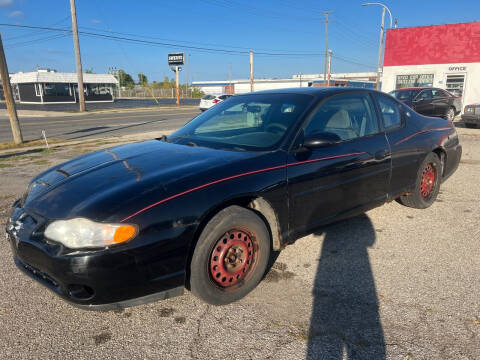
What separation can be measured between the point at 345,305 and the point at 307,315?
12.6 inches

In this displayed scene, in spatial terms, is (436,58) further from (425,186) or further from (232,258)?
(232,258)

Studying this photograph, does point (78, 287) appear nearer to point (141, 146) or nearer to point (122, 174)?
point (122, 174)

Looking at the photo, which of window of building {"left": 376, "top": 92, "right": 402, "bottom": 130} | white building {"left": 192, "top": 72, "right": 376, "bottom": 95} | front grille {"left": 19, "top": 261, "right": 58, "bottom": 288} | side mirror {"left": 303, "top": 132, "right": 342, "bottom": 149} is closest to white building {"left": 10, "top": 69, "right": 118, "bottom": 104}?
white building {"left": 192, "top": 72, "right": 376, "bottom": 95}

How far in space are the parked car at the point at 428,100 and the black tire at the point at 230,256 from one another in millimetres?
14036

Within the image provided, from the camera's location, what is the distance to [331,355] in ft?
7.22

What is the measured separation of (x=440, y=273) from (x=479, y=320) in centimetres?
67

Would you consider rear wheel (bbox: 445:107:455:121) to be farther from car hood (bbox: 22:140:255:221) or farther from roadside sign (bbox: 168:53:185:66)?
roadside sign (bbox: 168:53:185:66)

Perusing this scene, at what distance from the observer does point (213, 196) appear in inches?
99.8

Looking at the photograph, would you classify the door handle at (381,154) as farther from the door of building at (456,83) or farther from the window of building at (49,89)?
the window of building at (49,89)

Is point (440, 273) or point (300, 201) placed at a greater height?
point (300, 201)

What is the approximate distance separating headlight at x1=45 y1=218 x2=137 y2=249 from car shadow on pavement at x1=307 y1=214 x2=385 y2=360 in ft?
4.36

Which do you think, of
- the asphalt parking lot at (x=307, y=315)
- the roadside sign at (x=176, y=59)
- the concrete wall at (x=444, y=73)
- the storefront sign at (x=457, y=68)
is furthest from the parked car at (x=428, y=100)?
the roadside sign at (x=176, y=59)

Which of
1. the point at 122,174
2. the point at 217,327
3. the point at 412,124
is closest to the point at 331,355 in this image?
the point at 217,327

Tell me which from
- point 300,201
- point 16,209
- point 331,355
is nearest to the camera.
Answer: point 331,355
